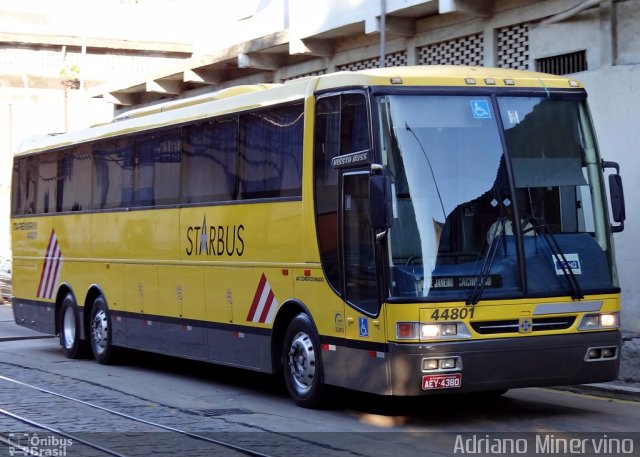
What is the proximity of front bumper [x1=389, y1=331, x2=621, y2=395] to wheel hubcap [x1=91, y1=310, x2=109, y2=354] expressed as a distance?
7.44 meters

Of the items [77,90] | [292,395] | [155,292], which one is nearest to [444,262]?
[292,395]

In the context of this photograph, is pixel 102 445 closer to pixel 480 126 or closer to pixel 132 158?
pixel 480 126

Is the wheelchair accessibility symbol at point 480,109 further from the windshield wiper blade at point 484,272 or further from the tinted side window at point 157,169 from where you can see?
the tinted side window at point 157,169

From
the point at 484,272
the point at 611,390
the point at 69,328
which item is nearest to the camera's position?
the point at 484,272

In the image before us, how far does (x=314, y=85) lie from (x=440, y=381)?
3259mm

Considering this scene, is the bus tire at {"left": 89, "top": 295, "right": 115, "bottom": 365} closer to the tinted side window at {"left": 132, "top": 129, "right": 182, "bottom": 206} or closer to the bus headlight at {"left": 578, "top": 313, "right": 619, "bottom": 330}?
the tinted side window at {"left": 132, "top": 129, "right": 182, "bottom": 206}

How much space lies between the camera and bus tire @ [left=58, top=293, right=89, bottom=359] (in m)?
17.4

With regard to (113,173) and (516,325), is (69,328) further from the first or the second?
(516,325)

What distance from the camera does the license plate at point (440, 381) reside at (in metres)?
9.97

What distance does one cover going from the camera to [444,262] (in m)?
10.1

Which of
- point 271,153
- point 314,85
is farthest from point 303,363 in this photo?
point 314,85

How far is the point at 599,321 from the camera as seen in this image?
10672mm

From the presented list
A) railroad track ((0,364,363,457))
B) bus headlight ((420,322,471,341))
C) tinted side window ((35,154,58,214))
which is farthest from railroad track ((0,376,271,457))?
tinted side window ((35,154,58,214))

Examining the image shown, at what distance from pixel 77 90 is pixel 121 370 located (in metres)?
47.5
